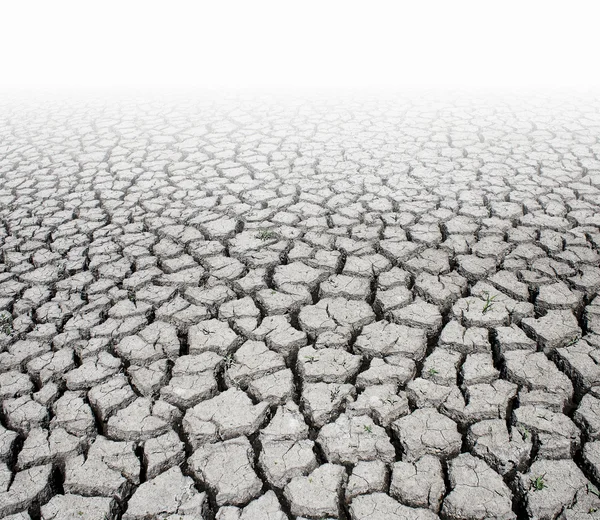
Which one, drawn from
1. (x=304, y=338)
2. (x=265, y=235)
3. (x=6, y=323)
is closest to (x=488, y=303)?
(x=304, y=338)

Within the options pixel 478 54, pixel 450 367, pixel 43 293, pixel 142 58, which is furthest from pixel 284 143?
pixel 142 58

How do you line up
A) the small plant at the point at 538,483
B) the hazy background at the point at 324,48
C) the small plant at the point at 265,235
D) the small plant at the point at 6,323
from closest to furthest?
the small plant at the point at 538,483 < the small plant at the point at 6,323 < the small plant at the point at 265,235 < the hazy background at the point at 324,48

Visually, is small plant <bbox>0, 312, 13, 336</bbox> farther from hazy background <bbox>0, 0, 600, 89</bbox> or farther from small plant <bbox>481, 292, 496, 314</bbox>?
hazy background <bbox>0, 0, 600, 89</bbox>

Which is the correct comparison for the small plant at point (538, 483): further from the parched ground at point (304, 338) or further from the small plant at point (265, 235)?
the small plant at point (265, 235)

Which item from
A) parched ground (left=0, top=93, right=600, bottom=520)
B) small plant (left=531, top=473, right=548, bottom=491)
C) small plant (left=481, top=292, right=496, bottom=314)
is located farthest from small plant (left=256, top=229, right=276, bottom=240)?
small plant (left=531, top=473, right=548, bottom=491)

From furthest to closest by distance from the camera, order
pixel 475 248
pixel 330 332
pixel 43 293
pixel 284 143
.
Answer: pixel 284 143 < pixel 475 248 < pixel 43 293 < pixel 330 332

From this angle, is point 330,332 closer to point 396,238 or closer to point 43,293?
point 396,238

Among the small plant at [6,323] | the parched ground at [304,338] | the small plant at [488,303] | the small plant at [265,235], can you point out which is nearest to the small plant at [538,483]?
the parched ground at [304,338]
